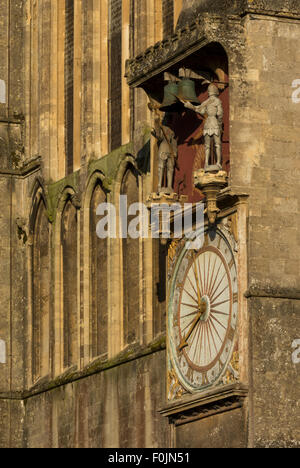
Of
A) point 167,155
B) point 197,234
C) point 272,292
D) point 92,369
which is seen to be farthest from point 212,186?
point 92,369

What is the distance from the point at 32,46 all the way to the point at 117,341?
31.0 ft

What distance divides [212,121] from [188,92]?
34.0 inches

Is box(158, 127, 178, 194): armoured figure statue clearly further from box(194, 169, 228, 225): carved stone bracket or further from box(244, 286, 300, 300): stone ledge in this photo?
box(244, 286, 300, 300): stone ledge

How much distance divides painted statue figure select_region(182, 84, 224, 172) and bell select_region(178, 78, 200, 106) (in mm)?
312

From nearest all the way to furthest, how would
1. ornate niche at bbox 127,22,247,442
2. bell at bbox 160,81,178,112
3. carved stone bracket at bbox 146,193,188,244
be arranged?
1. ornate niche at bbox 127,22,247,442
2. bell at bbox 160,81,178,112
3. carved stone bracket at bbox 146,193,188,244

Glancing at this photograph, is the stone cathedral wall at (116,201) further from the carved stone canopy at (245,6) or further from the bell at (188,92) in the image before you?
the bell at (188,92)

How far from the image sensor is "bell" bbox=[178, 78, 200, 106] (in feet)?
126

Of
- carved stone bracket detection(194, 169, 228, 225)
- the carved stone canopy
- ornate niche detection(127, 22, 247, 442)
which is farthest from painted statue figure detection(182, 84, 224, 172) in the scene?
the carved stone canopy

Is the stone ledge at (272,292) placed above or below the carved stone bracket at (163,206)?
below

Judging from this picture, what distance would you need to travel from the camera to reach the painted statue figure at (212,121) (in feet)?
124

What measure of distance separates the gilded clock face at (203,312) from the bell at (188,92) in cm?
233

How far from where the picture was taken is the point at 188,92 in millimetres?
38344

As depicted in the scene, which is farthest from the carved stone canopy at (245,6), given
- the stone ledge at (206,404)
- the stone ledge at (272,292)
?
the stone ledge at (206,404)

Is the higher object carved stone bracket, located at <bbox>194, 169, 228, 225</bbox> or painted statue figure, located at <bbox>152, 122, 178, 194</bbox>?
painted statue figure, located at <bbox>152, 122, 178, 194</bbox>
